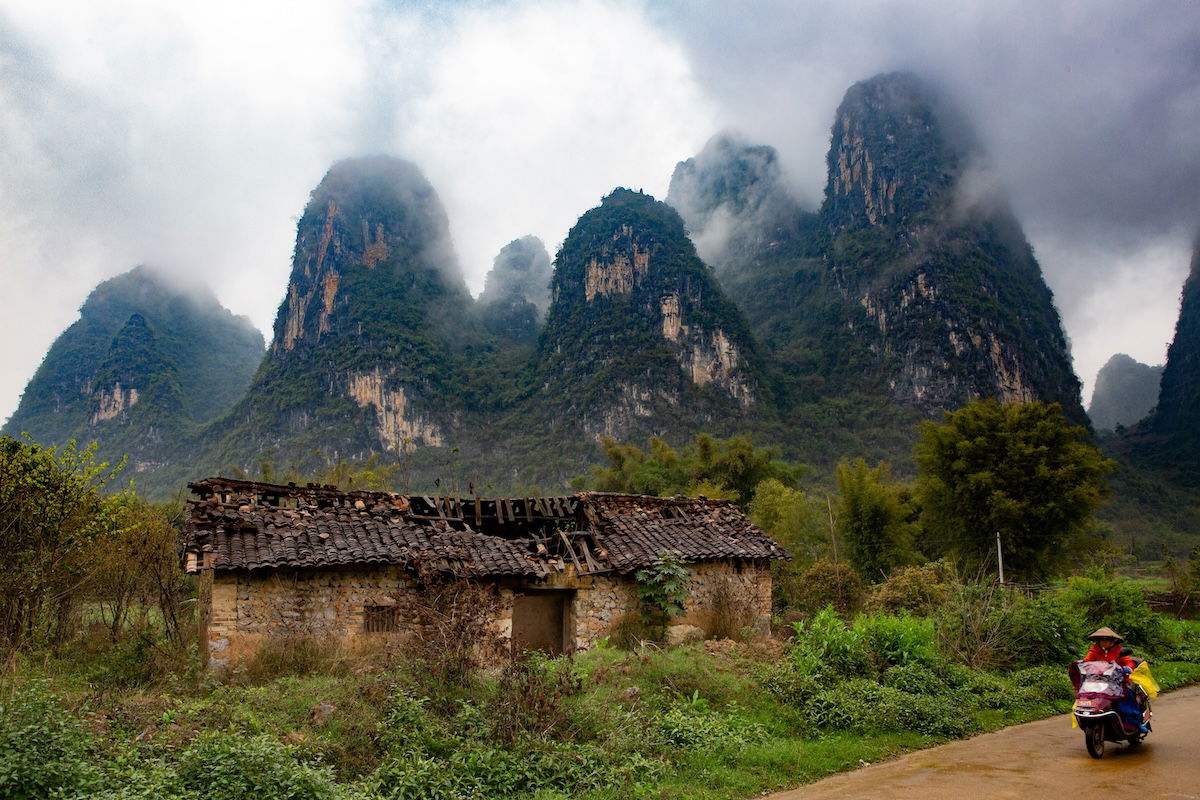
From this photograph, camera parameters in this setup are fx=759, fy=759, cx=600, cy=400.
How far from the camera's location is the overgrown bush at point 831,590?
18.2m

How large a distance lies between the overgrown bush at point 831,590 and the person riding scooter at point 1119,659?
34.3ft

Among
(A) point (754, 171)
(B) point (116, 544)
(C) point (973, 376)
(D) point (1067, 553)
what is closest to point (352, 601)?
(B) point (116, 544)

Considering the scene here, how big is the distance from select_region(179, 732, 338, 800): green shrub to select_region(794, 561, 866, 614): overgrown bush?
14.6 metres

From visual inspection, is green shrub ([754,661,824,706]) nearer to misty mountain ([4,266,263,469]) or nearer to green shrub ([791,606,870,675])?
green shrub ([791,606,870,675])

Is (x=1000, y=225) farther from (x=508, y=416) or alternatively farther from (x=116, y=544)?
(x=116, y=544)

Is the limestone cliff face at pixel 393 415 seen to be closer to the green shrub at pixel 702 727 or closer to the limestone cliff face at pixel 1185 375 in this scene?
the green shrub at pixel 702 727

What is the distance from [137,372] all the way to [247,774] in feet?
380

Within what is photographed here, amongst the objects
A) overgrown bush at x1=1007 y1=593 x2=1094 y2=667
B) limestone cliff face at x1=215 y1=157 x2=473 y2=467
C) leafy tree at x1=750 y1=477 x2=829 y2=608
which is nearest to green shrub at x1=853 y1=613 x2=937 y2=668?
overgrown bush at x1=1007 y1=593 x2=1094 y2=667

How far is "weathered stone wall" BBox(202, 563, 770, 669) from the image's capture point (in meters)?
10.4

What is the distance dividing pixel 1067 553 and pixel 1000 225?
10308 cm

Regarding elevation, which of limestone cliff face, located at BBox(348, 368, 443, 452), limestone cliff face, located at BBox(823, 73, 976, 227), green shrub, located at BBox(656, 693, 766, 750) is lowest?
green shrub, located at BBox(656, 693, 766, 750)

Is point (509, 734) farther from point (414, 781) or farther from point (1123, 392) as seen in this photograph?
point (1123, 392)

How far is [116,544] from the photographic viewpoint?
548 inches

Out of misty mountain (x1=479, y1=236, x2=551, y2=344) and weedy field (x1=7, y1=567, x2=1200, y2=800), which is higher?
misty mountain (x1=479, y1=236, x2=551, y2=344)
